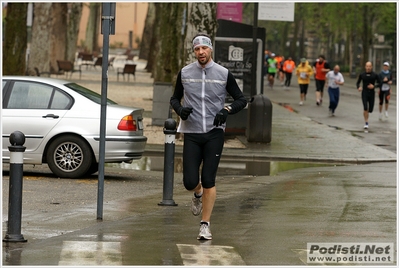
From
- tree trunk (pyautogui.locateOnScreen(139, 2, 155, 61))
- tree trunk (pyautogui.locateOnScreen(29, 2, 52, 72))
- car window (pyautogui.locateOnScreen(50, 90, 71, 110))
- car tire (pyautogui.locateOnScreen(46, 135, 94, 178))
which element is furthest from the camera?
tree trunk (pyautogui.locateOnScreen(139, 2, 155, 61))

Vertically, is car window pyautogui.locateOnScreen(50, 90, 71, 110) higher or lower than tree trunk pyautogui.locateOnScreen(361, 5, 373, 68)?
lower

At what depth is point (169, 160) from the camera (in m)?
11.8

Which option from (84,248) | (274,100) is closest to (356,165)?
(84,248)

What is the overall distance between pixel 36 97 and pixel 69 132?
31.2 inches

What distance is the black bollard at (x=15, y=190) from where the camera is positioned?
29.7ft

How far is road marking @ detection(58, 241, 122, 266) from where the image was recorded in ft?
26.0

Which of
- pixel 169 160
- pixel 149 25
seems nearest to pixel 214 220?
pixel 169 160

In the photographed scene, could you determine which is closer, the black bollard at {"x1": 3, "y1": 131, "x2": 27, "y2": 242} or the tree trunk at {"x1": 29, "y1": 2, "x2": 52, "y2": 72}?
the black bollard at {"x1": 3, "y1": 131, "x2": 27, "y2": 242}

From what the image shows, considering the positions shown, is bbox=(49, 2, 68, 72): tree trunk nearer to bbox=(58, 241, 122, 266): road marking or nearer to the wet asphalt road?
the wet asphalt road

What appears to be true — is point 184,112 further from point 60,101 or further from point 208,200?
point 60,101

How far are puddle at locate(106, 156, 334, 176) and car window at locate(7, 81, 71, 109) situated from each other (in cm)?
266

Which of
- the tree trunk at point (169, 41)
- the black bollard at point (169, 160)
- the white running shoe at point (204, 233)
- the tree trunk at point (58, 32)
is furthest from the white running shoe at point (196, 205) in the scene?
the tree trunk at point (58, 32)

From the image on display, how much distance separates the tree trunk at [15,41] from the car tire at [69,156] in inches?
560

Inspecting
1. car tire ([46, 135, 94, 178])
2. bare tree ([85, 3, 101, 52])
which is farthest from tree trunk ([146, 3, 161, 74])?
car tire ([46, 135, 94, 178])
